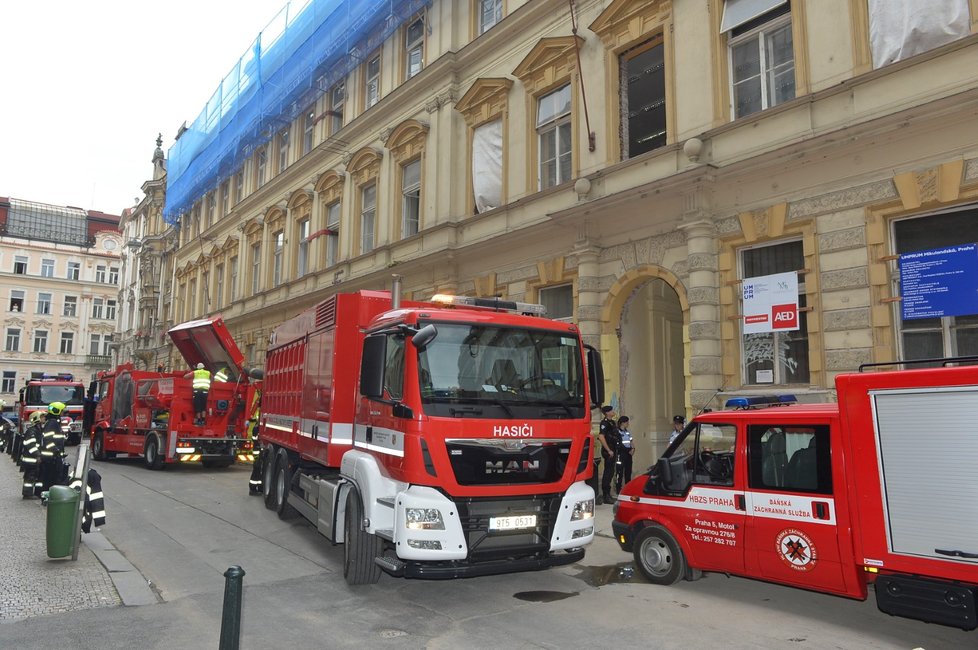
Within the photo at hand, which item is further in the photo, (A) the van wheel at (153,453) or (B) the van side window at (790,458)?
(A) the van wheel at (153,453)

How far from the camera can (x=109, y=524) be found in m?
9.78

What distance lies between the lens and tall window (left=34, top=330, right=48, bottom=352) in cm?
6114

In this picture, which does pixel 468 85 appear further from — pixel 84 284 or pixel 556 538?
pixel 84 284

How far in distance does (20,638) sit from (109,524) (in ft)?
17.2

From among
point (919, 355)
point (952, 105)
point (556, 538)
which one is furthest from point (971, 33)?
point (556, 538)

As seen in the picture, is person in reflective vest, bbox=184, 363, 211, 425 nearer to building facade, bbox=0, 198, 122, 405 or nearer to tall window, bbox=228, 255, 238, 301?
tall window, bbox=228, 255, 238, 301

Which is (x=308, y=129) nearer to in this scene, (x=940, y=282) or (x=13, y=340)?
(x=940, y=282)

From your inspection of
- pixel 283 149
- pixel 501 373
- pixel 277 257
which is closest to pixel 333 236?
pixel 277 257

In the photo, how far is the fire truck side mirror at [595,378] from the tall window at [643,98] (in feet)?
23.9

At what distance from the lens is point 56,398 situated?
2548 centimetres

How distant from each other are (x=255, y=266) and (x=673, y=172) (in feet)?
75.7

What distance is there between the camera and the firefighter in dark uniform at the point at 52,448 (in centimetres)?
1119

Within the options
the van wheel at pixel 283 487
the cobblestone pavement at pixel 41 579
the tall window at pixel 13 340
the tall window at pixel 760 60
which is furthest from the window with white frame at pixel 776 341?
the tall window at pixel 13 340

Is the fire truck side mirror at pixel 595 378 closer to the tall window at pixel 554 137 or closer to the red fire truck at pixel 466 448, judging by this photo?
the red fire truck at pixel 466 448
